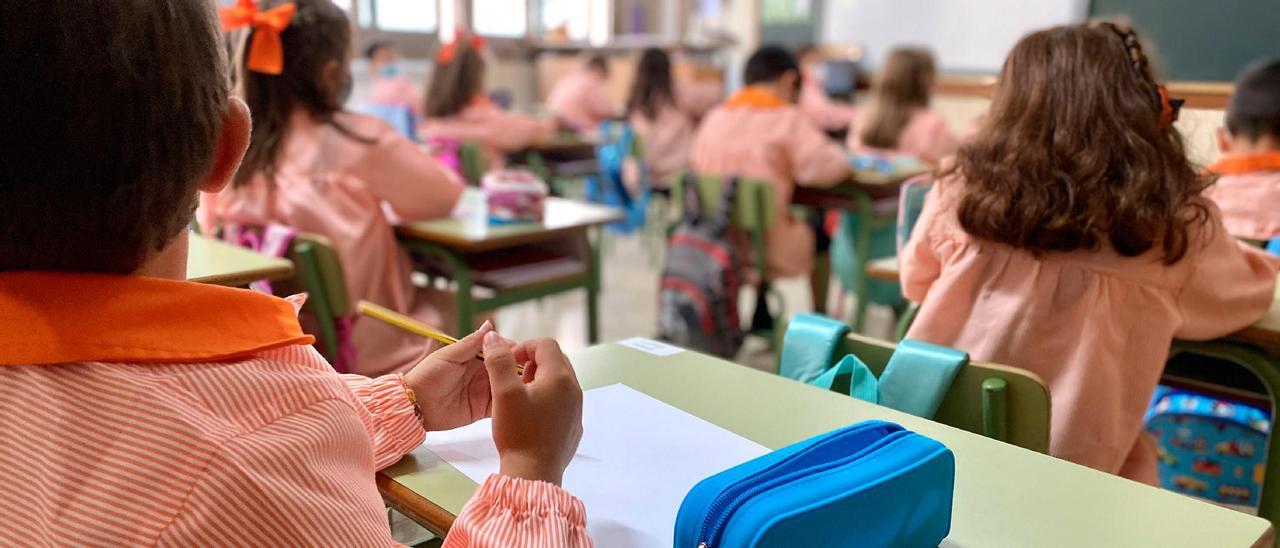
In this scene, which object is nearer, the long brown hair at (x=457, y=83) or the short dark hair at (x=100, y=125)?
the short dark hair at (x=100, y=125)

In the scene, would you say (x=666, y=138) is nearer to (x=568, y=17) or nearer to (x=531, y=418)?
(x=568, y=17)

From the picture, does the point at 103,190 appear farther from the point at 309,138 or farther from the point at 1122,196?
the point at 309,138

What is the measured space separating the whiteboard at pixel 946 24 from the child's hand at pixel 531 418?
242 inches

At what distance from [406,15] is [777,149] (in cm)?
521

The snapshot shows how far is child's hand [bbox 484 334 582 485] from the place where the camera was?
77cm

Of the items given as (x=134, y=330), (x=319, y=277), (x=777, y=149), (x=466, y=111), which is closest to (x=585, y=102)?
(x=466, y=111)

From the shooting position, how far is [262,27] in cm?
228

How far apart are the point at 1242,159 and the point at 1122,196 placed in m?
0.98

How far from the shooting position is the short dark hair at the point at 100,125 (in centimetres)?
59

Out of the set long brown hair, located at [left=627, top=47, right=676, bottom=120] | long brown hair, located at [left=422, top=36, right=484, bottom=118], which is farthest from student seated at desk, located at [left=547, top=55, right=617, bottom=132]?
long brown hair, located at [left=422, top=36, right=484, bottom=118]

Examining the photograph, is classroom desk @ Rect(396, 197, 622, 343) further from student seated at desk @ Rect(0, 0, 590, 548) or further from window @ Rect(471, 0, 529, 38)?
window @ Rect(471, 0, 529, 38)

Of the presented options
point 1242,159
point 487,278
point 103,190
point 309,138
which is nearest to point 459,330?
point 487,278

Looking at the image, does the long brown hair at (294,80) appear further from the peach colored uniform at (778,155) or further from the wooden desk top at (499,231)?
the peach colored uniform at (778,155)

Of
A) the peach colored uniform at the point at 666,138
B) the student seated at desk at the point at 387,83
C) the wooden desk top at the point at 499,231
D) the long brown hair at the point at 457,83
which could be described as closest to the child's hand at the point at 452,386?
the wooden desk top at the point at 499,231
